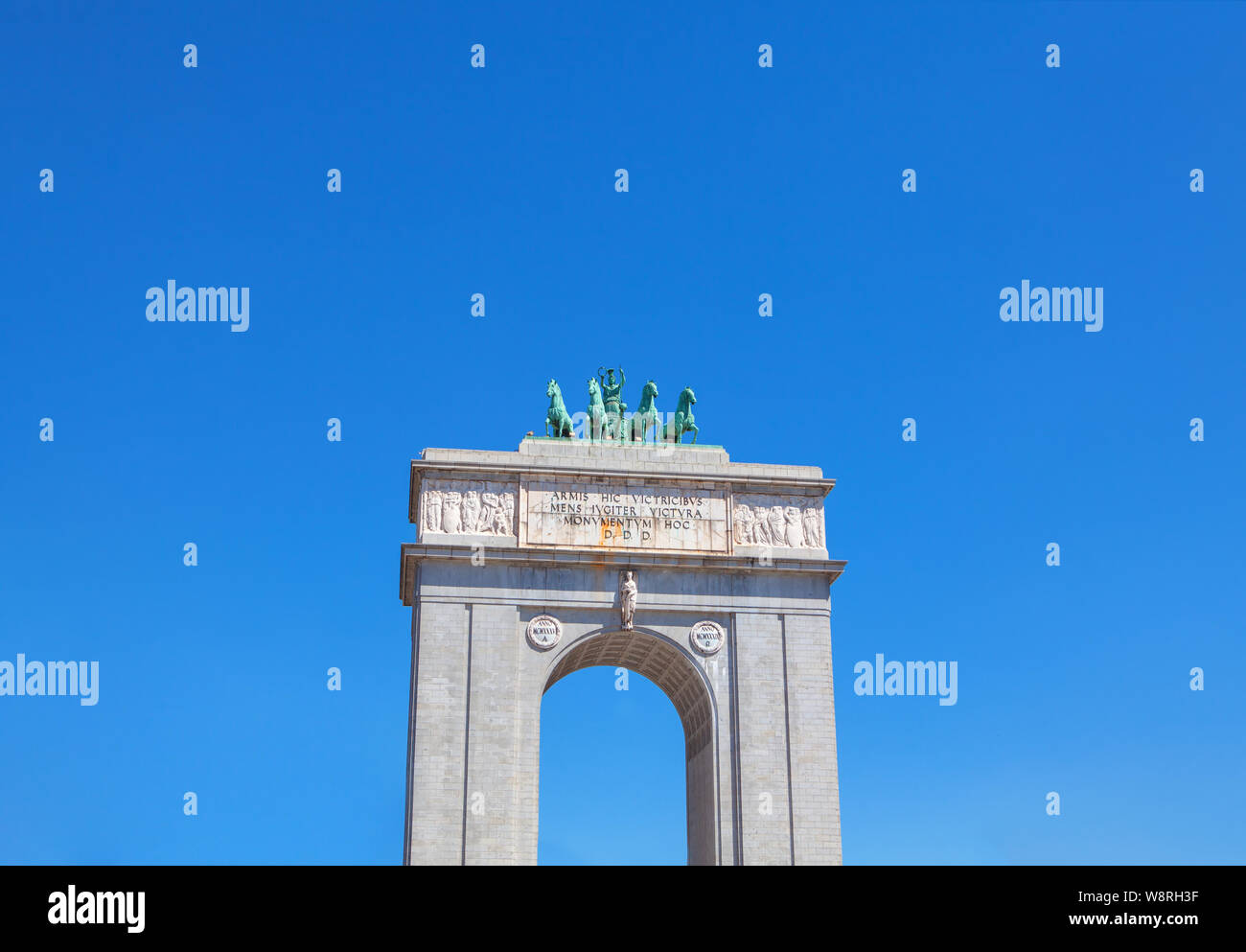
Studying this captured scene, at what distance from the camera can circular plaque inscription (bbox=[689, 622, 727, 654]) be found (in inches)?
1809

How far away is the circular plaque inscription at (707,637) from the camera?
45.9 meters

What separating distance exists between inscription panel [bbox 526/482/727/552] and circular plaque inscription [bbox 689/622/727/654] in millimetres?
2520

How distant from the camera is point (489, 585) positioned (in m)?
45.5

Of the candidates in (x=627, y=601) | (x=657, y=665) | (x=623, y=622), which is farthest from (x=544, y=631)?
(x=657, y=665)

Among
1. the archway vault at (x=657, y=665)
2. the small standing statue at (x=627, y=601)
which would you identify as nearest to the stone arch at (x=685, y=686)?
the archway vault at (x=657, y=665)

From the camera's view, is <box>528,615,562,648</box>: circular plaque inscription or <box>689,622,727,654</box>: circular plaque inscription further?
<box>689,622,727,654</box>: circular plaque inscription

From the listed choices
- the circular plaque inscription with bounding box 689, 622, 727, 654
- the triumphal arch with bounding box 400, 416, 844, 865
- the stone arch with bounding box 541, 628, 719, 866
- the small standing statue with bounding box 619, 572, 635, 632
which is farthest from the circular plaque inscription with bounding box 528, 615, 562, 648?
the circular plaque inscription with bounding box 689, 622, 727, 654

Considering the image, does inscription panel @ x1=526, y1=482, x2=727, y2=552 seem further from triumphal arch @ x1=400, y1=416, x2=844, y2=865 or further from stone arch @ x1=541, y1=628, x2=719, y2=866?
stone arch @ x1=541, y1=628, x2=719, y2=866

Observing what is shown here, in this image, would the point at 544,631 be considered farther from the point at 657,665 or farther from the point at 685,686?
the point at 685,686

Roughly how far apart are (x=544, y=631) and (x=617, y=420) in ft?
27.0

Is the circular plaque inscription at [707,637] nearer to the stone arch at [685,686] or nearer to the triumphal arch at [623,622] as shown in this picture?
the triumphal arch at [623,622]
